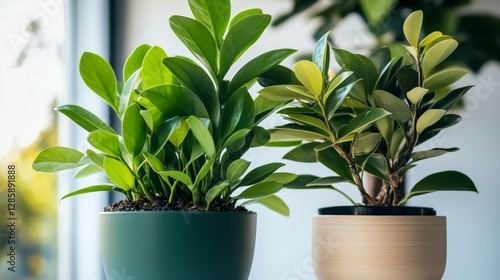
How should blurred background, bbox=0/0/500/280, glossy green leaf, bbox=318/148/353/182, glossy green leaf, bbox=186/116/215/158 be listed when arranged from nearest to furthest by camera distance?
glossy green leaf, bbox=186/116/215/158 < glossy green leaf, bbox=318/148/353/182 < blurred background, bbox=0/0/500/280

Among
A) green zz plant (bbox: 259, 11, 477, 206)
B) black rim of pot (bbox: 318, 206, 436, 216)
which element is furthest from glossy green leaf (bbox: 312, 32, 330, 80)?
black rim of pot (bbox: 318, 206, 436, 216)

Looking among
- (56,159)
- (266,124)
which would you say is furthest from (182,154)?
(266,124)

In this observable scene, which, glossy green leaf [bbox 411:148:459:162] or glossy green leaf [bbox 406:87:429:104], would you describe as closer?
glossy green leaf [bbox 406:87:429:104]

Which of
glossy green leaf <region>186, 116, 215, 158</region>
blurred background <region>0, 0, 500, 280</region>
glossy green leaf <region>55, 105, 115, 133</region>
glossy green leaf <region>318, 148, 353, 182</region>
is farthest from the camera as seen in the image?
blurred background <region>0, 0, 500, 280</region>

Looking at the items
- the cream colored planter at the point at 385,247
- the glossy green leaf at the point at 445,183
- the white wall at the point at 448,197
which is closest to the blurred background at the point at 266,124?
the white wall at the point at 448,197

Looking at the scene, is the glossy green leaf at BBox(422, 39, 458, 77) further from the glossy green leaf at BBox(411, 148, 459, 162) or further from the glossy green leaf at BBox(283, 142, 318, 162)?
the glossy green leaf at BBox(283, 142, 318, 162)

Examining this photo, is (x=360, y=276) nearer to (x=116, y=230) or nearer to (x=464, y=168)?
(x=116, y=230)

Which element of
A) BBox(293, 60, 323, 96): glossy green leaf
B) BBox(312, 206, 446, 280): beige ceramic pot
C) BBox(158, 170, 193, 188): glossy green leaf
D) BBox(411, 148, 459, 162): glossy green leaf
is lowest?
BBox(312, 206, 446, 280): beige ceramic pot

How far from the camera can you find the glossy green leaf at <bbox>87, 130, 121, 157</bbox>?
877 mm

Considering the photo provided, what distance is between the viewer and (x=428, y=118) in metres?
0.95

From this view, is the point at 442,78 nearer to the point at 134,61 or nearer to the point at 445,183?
the point at 445,183

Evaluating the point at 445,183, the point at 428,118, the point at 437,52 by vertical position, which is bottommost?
the point at 445,183

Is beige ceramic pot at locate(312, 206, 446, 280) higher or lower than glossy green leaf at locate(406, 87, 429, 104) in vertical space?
lower

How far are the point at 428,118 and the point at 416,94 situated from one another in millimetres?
51
